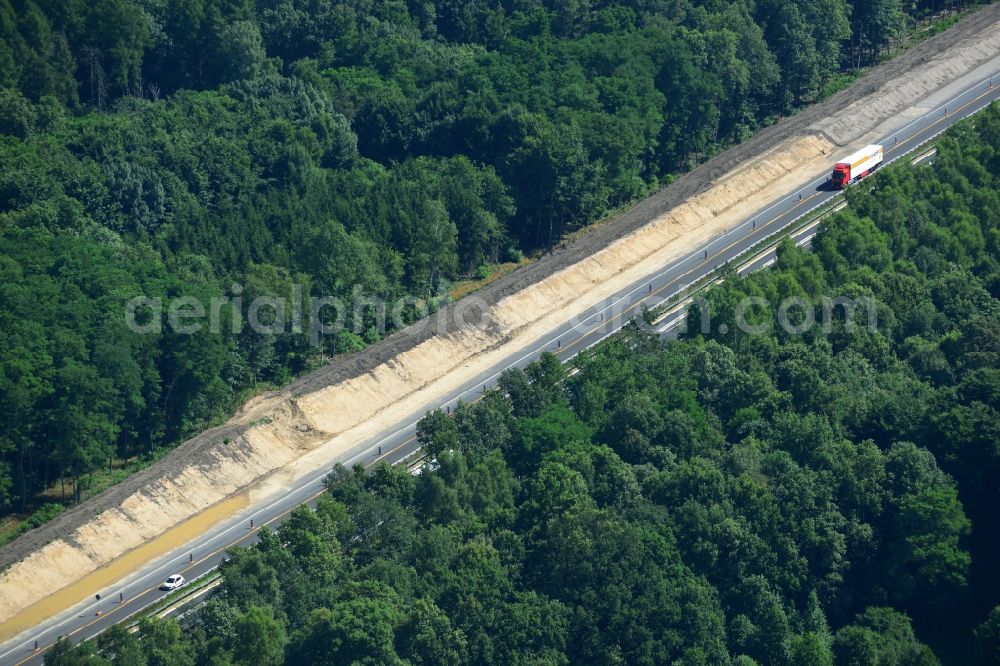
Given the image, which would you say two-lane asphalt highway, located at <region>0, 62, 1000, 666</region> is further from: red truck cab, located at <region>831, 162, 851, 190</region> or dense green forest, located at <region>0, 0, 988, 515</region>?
dense green forest, located at <region>0, 0, 988, 515</region>

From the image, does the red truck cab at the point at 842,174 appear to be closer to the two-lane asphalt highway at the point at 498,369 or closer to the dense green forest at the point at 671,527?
the two-lane asphalt highway at the point at 498,369

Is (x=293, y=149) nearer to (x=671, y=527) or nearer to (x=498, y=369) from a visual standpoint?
(x=498, y=369)

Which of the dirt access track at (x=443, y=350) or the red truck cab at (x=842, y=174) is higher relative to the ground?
the dirt access track at (x=443, y=350)

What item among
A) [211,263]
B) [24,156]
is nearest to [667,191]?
[211,263]

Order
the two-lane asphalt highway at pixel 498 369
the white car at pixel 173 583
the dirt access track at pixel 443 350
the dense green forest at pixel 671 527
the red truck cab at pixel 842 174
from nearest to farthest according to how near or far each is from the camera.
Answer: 1. the dense green forest at pixel 671 527
2. the two-lane asphalt highway at pixel 498 369
3. the white car at pixel 173 583
4. the dirt access track at pixel 443 350
5. the red truck cab at pixel 842 174

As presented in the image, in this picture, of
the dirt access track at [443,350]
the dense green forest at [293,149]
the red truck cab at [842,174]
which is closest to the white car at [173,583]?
the dirt access track at [443,350]

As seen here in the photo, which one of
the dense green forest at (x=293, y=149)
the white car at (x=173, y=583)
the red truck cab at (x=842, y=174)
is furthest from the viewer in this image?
the red truck cab at (x=842, y=174)
